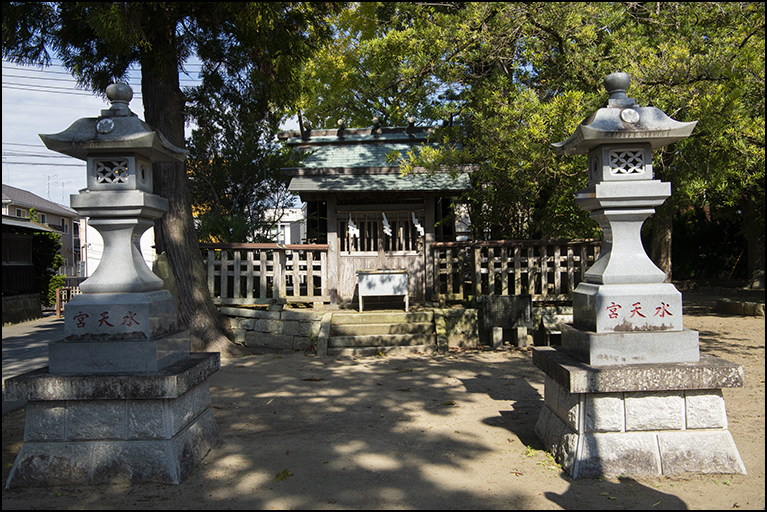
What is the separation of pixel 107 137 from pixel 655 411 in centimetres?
478

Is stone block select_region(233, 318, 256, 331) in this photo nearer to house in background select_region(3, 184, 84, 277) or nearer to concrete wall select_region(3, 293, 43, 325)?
concrete wall select_region(3, 293, 43, 325)

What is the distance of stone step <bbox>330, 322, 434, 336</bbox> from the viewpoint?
898cm

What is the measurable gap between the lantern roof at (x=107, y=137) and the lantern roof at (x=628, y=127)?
357cm

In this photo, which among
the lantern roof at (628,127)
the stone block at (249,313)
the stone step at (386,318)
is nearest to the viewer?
the lantern roof at (628,127)

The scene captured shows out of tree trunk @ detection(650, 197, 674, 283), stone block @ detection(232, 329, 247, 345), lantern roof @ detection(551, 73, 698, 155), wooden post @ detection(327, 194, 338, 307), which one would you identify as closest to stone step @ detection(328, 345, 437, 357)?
stone block @ detection(232, 329, 247, 345)

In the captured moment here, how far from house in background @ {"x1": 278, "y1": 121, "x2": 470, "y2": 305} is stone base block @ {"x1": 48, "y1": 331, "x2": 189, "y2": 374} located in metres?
6.99

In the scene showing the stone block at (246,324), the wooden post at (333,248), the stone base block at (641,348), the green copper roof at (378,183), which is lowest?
the stone block at (246,324)

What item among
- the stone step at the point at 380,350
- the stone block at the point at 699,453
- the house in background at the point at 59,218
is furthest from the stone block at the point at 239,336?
the house in background at the point at 59,218

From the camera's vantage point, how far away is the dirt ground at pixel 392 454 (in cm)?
330

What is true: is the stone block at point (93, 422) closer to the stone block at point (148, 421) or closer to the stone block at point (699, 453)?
the stone block at point (148, 421)

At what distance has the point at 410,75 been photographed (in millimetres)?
8453

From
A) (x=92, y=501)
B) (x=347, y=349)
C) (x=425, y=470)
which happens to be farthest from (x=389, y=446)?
(x=347, y=349)

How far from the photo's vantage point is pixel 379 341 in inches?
340

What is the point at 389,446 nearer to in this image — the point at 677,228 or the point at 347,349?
the point at 347,349
